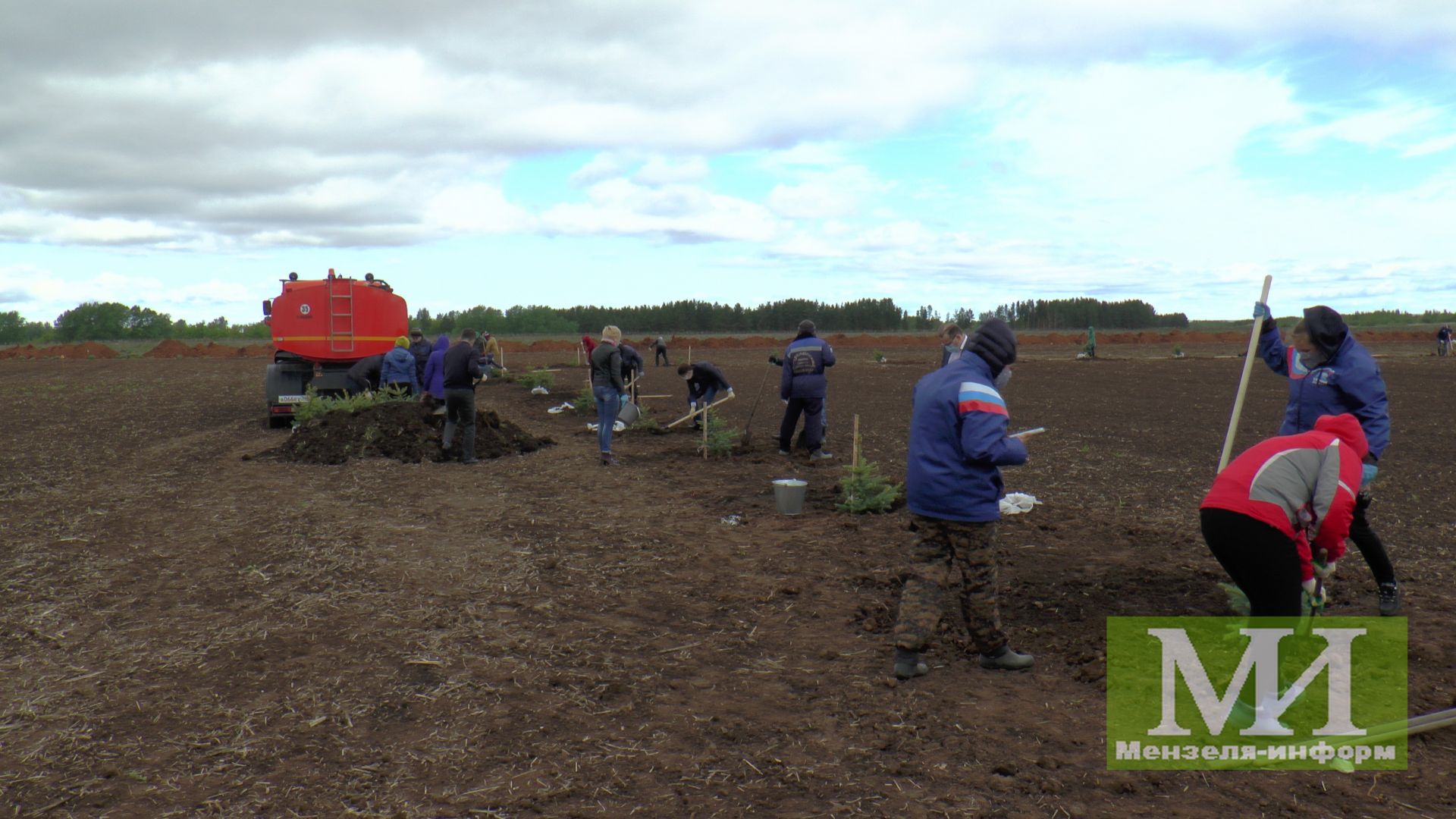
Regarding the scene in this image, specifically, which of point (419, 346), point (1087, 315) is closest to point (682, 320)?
point (1087, 315)

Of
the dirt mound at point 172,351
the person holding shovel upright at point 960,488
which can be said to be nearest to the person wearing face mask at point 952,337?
the person holding shovel upright at point 960,488

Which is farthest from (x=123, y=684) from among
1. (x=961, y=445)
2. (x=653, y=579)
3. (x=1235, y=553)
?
(x=1235, y=553)

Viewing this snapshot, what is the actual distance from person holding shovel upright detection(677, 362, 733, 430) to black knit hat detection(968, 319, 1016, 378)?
907 cm

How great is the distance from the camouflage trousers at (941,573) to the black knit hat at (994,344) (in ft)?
2.69

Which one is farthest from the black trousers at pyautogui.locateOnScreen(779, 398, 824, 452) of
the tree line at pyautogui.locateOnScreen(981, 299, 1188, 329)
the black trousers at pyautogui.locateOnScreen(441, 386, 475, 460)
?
the tree line at pyautogui.locateOnScreen(981, 299, 1188, 329)

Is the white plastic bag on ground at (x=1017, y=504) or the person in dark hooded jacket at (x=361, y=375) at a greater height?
the person in dark hooded jacket at (x=361, y=375)

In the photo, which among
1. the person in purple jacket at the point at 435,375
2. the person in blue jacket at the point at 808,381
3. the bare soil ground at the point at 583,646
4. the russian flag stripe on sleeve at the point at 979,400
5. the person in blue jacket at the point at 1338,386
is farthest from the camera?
the person in purple jacket at the point at 435,375

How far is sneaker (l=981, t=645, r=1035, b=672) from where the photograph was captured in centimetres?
500

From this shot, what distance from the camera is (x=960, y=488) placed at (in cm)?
471

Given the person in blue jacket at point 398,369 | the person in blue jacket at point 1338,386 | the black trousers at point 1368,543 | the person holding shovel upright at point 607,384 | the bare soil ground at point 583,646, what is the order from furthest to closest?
the person in blue jacket at point 398,369
the person holding shovel upright at point 607,384
the black trousers at point 1368,543
the person in blue jacket at point 1338,386
the bare soil ground at point 583,646

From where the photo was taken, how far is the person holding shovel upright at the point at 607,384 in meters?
11.9

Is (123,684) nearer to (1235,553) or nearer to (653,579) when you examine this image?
(653,579)

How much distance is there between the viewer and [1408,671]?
4.92 metres

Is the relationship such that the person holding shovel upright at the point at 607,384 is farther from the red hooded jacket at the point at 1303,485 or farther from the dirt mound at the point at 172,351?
the dirt mound at the point at 172,351
